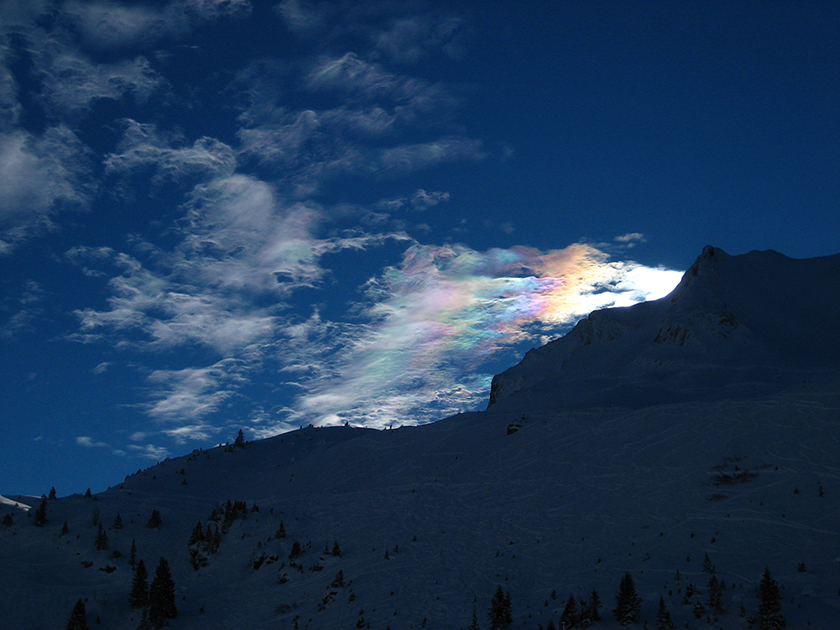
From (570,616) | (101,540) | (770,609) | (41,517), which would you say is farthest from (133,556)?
(770,609)

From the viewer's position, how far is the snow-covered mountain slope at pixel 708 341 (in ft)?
181

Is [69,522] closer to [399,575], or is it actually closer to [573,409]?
[399,575]

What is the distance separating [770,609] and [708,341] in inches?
1717

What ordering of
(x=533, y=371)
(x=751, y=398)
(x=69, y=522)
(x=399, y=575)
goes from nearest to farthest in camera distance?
1. (x=399, y=575)
2. (x=69, y=522)
3. (x=751, y=398)
4. (x=533, y=371)

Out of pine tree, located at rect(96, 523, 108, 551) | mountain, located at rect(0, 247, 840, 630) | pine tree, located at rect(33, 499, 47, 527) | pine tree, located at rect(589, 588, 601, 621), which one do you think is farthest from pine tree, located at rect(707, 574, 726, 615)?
pine tree, located at rect(33, 499, 47, 527)

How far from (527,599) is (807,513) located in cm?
1433

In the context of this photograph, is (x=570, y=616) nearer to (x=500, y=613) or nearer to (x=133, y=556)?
(x=500, y=613)

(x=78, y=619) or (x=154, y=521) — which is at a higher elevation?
(x=154, y=521)

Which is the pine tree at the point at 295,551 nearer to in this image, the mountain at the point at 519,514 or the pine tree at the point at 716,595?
the mountain at the point at 519,514

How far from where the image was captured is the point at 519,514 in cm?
3912

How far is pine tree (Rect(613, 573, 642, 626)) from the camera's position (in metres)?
25.1

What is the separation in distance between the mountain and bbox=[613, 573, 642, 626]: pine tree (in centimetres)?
47

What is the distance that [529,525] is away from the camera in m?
37.4

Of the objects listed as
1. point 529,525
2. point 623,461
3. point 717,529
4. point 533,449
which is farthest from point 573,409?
point 717,529
